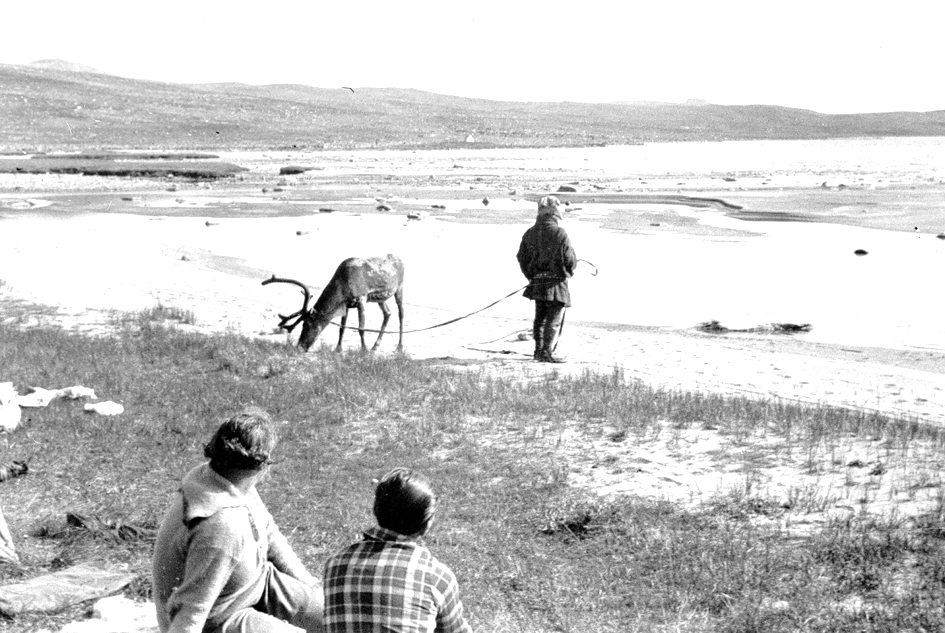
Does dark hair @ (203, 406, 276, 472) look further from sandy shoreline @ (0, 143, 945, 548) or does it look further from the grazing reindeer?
the grazing reindeer

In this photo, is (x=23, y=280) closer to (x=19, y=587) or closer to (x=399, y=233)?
(x=399, y=233)

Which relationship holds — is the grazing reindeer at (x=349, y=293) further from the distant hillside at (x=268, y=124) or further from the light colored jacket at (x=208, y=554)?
the distant hillside at (x=268, y=124)

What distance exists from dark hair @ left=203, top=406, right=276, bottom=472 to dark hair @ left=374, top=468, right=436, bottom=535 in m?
0.62

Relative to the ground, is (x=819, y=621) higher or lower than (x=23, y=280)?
higher

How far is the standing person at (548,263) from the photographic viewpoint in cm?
1388

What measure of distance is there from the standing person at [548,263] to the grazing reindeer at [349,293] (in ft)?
8.03

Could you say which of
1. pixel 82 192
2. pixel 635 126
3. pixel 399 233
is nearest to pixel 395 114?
pixel 635 126

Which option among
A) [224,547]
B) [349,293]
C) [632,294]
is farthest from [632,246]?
[224,547]

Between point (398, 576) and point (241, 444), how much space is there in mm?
879

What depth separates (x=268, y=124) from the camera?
12562 centimetres

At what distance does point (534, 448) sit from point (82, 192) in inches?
1678

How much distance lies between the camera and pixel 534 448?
10344mm

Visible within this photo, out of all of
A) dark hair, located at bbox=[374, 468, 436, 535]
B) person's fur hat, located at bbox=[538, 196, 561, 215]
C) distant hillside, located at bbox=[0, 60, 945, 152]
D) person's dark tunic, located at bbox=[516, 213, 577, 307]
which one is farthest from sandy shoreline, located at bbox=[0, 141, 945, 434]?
distant hillside, located at bbox=[0, 60, 945, 152]

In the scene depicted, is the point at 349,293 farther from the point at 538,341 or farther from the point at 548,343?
the point at 548,343
